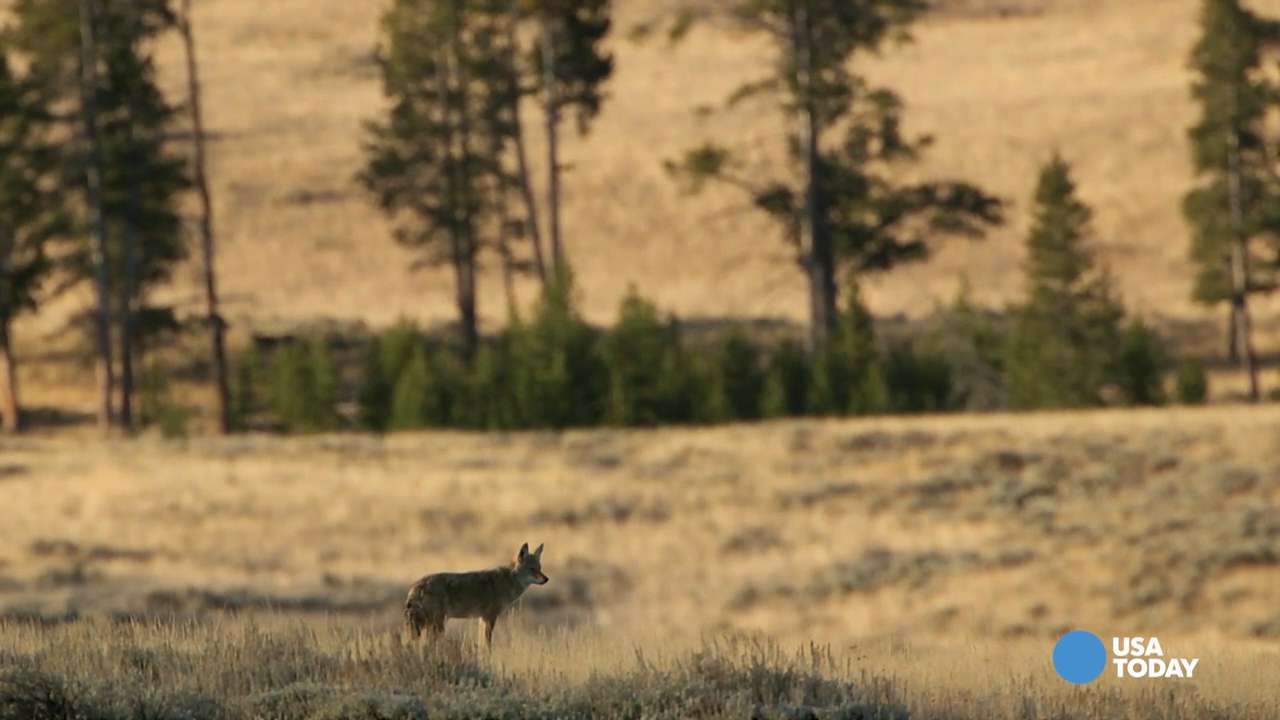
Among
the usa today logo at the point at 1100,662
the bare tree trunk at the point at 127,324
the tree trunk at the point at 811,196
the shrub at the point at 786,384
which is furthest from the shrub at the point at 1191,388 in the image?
Result: the usa today logo at the point at 1100,662

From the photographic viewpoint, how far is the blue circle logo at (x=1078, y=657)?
10.3 metres

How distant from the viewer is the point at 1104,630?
83.6 ft

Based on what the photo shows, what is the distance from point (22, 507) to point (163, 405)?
19.7 metres

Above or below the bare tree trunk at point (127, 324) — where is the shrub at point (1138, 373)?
below

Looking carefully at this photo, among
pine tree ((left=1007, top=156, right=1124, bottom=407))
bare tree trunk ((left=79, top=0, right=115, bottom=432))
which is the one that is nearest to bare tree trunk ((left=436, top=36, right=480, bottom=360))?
bare tree trunk ((left=79, top=0, right=115, bottom=432))

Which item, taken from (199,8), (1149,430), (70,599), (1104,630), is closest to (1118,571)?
(1104,630)

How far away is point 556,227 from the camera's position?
2063 inches

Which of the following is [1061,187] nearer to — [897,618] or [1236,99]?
[1236,99]

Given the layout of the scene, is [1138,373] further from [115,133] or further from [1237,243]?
[115,133]

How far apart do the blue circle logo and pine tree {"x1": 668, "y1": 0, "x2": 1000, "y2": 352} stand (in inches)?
1285

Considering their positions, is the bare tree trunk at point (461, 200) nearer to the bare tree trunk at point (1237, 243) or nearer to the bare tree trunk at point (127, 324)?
the bare tree trunk at point (127, 324)

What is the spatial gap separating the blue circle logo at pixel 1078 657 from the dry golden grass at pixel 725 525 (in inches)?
408

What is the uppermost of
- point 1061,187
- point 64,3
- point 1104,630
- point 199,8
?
point 199,8

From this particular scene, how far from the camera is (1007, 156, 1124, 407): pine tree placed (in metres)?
47.2
